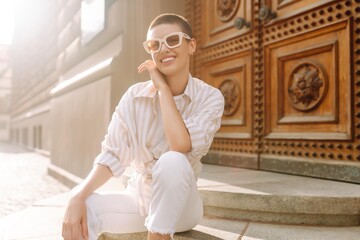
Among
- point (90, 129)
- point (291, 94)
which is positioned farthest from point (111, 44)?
point (291, 94)

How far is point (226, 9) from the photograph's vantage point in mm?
4113

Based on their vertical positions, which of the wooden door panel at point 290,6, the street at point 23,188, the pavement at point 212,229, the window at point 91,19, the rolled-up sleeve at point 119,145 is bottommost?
Answer: the street at point 23,188

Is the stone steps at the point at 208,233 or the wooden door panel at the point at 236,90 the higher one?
the wooden door panel at the point at 236,90

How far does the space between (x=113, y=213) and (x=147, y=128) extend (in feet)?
1.43

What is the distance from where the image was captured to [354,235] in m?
2.07

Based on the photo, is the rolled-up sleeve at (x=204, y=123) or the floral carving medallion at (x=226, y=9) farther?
the floral carving medallion at (x=226, y=9)

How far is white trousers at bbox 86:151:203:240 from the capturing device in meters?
1.57

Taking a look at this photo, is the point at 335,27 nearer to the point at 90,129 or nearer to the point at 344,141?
the point at 344,141

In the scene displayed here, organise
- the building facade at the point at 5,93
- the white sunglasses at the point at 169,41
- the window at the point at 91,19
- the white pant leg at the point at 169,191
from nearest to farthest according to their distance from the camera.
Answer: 1. the white pant leg at the point at 169,191
2. the white sunglasses at the point at 169,41
3. the window at the point at 91,19
4. the building facade at the point at 5,93

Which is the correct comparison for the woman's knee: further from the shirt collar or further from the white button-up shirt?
the shirt collar

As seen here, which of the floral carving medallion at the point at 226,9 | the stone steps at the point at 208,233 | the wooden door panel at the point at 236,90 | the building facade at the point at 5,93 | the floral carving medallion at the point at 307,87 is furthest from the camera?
the building facade at the point at 5,93

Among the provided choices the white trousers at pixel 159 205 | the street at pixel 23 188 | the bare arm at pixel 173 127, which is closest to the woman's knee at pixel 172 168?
the white trousers at pixel 159 205

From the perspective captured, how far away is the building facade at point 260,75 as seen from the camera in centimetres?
300

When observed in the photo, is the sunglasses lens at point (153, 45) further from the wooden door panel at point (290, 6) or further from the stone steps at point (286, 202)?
the wooden door panel at point (290, 6)
